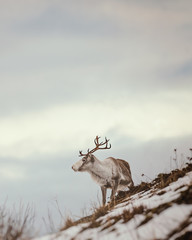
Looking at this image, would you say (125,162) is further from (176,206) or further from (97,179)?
(176,206)

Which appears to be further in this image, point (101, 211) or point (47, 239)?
point (101, 211)

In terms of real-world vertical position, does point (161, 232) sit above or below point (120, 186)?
below

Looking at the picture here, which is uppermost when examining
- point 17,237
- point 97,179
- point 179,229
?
point 97,179

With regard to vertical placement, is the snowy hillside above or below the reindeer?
below

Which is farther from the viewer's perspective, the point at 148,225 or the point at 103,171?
the point at 103,171

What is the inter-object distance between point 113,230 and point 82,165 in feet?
21.3

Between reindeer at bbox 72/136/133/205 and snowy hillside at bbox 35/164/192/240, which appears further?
reindeer at bbox 72/136/133/205

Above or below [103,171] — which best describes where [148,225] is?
below

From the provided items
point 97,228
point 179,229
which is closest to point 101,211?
point 97,228

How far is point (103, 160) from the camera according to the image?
11.8 meters

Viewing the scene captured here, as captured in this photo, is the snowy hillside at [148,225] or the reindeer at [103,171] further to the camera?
the reindeer at [103,171]

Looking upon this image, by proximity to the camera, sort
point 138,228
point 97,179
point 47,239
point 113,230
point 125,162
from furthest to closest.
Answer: point 125,162 < point 97,179 < point 47,239 < point 113,230 < point 138,228

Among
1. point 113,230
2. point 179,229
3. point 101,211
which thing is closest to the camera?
point 179,229

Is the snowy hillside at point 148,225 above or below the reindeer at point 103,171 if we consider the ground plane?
below
